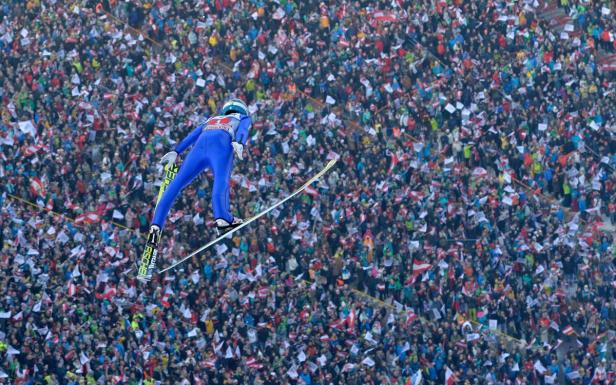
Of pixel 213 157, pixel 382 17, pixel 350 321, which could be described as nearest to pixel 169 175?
pixel 213 157

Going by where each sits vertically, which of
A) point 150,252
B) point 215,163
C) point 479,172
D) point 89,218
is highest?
point 89,218

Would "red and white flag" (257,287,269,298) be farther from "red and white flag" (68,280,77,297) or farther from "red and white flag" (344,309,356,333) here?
"red and white flag" (68,280,77,297)

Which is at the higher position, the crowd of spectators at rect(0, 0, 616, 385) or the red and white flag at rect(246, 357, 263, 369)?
the crowd of spectators at rect(0, 0, 616, 385)

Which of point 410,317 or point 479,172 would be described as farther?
point 479,172

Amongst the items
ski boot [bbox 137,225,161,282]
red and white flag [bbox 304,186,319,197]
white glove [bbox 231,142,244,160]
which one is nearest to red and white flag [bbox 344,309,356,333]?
red and white flag [bbox 304,186,319,197]

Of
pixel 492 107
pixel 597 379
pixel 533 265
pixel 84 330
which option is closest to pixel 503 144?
pixel 492 107

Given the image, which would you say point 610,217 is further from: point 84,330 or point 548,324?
point 84,330

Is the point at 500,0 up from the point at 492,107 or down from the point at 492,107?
up

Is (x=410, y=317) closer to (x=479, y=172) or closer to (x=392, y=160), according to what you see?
(x=392, y=160)
